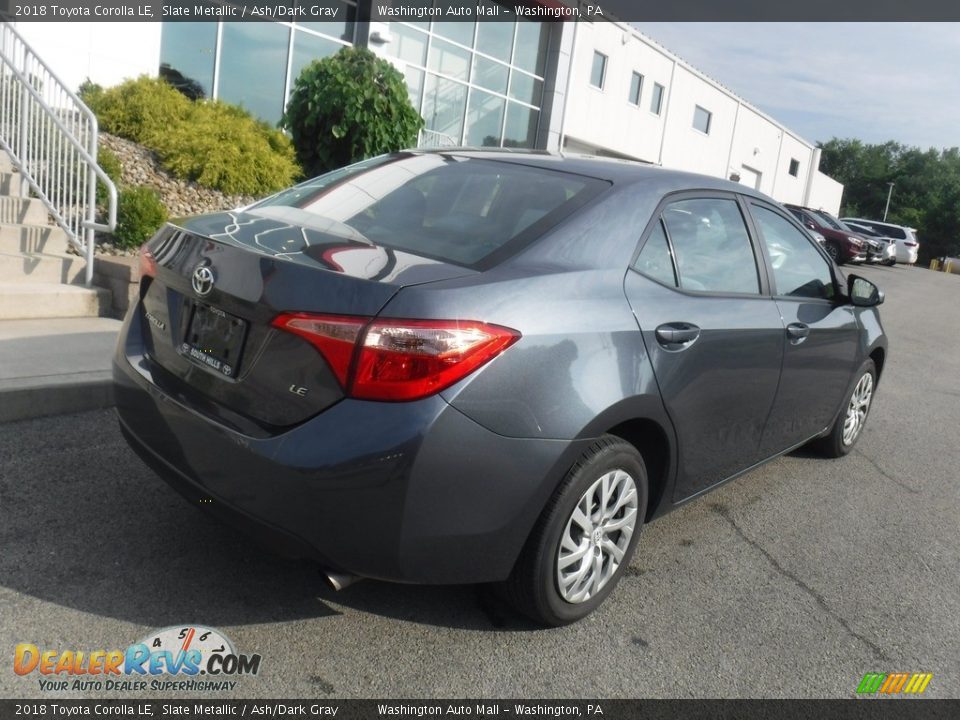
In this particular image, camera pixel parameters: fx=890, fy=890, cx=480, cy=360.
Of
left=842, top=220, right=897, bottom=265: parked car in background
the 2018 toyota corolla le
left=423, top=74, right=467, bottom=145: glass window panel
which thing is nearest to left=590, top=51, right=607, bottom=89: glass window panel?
left=423, top=74, right=467, bottom=145: glass window panel

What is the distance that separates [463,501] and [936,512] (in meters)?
3.47

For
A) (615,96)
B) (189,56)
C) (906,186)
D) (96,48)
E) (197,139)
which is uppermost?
(906,186)

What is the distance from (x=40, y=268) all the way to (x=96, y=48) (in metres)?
6.26

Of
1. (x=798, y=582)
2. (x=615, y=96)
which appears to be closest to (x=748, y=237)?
(x=798, y=582)

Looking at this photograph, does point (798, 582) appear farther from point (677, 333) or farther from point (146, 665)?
point (146, 665)

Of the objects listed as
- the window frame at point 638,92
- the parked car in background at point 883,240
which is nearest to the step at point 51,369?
the window frame at point 638,92

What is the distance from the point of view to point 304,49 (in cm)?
1573

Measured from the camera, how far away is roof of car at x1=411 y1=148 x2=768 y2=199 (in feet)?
11.5

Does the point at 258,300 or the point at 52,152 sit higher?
the point at 52,152

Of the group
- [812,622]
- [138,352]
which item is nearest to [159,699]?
[138,352]

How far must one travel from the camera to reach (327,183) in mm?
3771

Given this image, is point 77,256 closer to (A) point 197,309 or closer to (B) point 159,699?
(A) point 197,309

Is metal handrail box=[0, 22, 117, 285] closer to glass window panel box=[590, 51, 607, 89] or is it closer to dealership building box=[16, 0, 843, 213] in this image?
dealership building box=[16, 0, 843, 213]

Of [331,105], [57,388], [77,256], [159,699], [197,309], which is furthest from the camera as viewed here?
[331,105]
